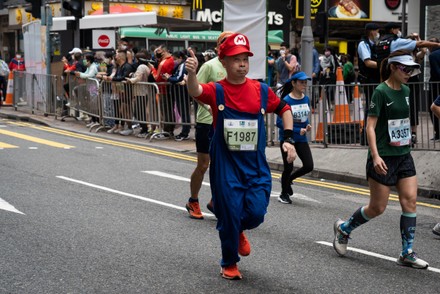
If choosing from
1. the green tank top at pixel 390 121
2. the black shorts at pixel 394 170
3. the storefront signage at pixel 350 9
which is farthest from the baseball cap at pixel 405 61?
the storefront signage at pixel 350 9

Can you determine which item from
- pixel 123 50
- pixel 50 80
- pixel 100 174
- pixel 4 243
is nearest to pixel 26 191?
pixel 100 174


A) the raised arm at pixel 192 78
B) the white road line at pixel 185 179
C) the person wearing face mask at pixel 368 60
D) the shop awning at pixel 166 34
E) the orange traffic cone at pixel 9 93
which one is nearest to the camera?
the raised arm at pixel 192 78

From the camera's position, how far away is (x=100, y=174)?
13070 mm

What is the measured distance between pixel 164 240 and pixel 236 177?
71.3 inches

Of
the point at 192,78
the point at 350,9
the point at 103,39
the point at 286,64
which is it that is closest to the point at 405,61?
the point at 192,78

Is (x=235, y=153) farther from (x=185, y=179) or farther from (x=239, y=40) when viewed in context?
(x=185, y=179)

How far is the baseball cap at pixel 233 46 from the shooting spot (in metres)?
6.55

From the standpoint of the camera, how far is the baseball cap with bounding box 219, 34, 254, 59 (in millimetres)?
6555

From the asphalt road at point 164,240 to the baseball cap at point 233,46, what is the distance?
1700 millimetres

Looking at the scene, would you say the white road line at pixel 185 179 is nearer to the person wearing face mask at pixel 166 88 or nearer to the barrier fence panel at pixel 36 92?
the person wearing face mask at pixel 166 88

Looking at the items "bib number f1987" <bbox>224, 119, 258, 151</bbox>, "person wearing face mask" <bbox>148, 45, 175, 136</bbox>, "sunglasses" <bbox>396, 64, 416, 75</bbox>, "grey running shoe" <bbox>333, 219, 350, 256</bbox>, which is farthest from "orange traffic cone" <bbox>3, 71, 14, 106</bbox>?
"bib number f1987" <bbox>224, 119, 258, 151</bbox>

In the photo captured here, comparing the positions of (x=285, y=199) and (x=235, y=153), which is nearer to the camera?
(x=235, y=153)

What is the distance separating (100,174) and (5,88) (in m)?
17.9

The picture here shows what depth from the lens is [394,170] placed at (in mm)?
7324
